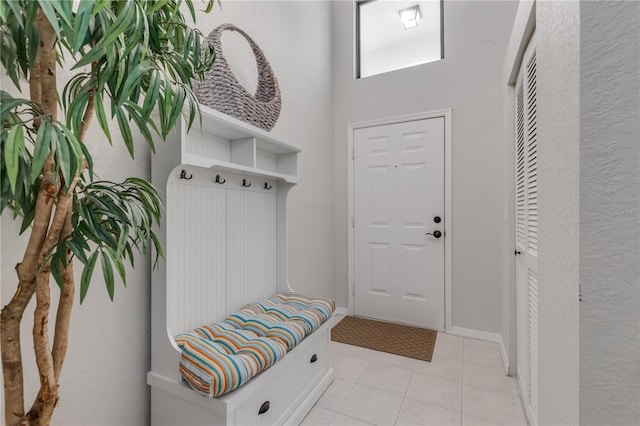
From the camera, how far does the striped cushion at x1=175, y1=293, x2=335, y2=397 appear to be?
42.8 inches

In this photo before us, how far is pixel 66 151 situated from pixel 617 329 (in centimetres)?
111

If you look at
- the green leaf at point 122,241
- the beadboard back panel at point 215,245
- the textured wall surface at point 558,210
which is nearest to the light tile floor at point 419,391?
the textured wall surface at point 558,210

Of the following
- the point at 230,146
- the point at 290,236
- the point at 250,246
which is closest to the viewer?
the point at 230,146

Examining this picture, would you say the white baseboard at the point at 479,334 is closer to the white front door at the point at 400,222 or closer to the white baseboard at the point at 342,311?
the white front door at the point at 400,222

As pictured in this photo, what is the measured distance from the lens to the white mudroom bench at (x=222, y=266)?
121cm

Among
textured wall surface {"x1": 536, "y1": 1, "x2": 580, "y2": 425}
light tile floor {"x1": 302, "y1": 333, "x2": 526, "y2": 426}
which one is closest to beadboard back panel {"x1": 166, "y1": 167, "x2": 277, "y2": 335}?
light tile floor {"x1": 302, "y1": 333, "x2": 526, "y2": 426}

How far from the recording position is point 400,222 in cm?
297

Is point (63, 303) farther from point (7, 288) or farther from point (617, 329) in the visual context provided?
point (617, 329)

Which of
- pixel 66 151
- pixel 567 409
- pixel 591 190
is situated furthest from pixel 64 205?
pixel 567 409

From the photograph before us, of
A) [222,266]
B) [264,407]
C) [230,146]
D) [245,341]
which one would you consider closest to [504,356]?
[264,407]

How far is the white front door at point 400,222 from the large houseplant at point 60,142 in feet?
8.13

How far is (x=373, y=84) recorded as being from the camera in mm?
3092

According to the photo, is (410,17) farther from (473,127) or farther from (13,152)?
(13,152)

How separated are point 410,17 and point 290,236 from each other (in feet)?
8.53
